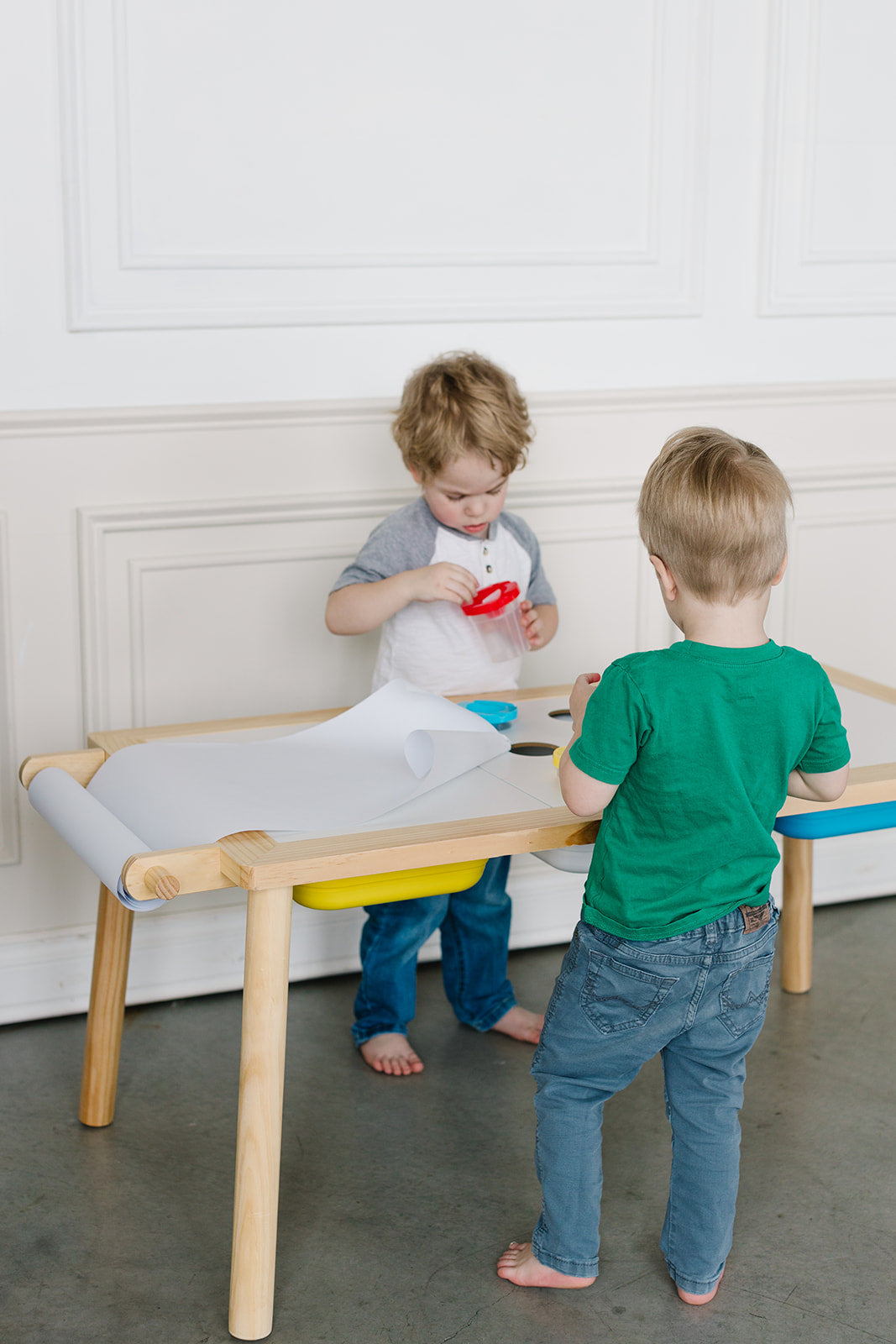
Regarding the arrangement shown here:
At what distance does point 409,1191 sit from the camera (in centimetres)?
189

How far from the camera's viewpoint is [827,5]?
8.27 feet

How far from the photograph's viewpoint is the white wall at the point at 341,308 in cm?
216

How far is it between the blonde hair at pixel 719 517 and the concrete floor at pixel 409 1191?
0.87 metres

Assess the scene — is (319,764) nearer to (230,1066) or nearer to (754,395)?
(230,1066)

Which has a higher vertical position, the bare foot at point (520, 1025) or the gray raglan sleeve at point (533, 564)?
the gray raglan sleeve at point (533, 564)

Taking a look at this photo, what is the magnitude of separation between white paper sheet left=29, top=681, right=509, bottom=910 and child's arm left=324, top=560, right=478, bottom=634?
174mm

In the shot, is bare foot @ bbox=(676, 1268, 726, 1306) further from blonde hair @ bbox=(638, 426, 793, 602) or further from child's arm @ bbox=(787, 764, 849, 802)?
blonde hair @ bbox=(638, 426, 793, 602)

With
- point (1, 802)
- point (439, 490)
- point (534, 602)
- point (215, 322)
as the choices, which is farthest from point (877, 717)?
point (1, 802)

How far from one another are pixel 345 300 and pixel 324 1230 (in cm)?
144

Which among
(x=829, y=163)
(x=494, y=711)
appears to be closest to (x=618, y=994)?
(x=494, y=711)

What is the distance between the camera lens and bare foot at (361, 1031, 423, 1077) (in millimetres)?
2203

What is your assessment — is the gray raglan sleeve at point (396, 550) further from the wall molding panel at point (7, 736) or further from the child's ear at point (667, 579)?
the child's ear at point (667, 579)

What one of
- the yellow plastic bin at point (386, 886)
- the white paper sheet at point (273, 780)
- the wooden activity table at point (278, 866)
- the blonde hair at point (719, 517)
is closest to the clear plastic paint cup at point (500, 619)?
the white paper sheet at point (273, 780)

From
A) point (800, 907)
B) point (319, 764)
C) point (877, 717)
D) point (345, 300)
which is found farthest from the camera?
point (800, 907)
